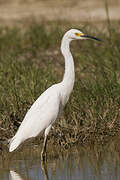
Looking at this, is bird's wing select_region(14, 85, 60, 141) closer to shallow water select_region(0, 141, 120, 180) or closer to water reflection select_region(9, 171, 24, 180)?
shallow water select_region(0, 141, 120, 180)

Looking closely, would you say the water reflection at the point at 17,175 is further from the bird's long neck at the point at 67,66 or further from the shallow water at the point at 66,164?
the bird's long neck at the point at 67,66

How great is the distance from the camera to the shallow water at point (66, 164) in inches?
217

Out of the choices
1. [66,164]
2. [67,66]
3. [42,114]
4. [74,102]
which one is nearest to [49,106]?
[42,114]

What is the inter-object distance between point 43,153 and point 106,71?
1.98 m

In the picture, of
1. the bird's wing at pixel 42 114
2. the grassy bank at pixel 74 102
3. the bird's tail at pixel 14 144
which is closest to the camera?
the bird's tail at pixel 14 144

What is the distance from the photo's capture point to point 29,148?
22.1 feet

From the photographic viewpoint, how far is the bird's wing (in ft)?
20.2

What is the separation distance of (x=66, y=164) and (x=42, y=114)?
611 millimetres

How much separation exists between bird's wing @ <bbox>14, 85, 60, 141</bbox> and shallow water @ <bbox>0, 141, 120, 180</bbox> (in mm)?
337

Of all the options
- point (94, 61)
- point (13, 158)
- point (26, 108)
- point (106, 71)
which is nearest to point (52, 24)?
point (94, 61)

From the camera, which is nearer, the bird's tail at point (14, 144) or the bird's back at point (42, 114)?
the bird's tail at point (14, 144)

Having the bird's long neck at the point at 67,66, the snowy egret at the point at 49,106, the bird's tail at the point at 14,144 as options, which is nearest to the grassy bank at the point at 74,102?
the snowy egret at the point at 49,106

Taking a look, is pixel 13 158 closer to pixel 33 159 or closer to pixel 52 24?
pixel 33 159

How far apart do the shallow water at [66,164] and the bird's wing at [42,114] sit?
13.3 inches
